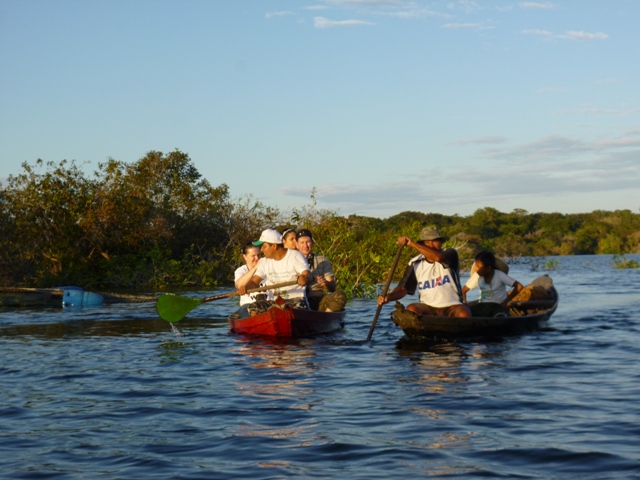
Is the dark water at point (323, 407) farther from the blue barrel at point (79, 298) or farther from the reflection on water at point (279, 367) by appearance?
the blue barrel at point (79, 298)

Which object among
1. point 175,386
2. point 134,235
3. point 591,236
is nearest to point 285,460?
point 175,386

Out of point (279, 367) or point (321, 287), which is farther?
point (321, 287)

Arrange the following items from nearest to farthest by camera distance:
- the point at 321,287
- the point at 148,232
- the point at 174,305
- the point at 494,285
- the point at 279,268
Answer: the point at 279,268, the point at 494,285, the point at 321,287, the point at 174,305, the point at 148,232

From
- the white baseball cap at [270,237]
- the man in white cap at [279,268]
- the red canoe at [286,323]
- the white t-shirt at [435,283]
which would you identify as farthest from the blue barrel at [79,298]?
the white t-shirt at [435,283]

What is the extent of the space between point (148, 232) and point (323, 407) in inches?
967

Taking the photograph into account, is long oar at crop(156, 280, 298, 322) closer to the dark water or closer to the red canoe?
the dark water

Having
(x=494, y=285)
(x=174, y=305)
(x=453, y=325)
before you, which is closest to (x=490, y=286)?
(x=494, y=285)

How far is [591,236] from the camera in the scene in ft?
226

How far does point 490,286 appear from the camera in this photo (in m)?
12.9

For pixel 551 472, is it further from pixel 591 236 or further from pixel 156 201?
pixel 591 236

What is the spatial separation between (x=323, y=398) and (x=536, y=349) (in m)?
4.20

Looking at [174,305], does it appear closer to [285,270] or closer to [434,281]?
[285,270]

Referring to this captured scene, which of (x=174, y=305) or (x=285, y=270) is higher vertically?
(x=285, y=270)

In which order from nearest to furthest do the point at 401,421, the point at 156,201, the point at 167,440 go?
the point at 167,440, the point at 401,421, the point at 156,201
